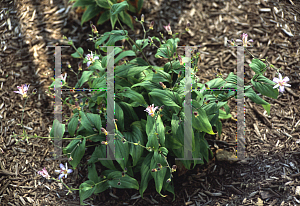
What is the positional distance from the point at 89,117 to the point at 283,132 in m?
1.98

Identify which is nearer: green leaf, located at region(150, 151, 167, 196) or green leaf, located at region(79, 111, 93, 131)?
green leaf, located at region(150, 151, 167, 196)

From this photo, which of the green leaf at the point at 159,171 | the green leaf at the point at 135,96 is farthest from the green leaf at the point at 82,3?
the green leaf at the point at 159,171

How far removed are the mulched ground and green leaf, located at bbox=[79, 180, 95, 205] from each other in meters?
0.36

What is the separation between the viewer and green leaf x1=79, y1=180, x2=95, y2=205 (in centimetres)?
267

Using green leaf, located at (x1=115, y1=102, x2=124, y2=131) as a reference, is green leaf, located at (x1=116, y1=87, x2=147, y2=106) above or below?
above

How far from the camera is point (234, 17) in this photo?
4156 millimetres

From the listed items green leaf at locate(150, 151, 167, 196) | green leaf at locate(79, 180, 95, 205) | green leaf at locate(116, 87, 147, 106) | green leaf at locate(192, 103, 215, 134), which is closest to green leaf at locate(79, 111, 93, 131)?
green leaf at locate(116, 87, 147, 106)

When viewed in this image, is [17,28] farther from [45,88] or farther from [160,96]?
[160,96]

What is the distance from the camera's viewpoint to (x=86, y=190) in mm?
2695

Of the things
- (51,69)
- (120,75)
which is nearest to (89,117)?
(120,75)

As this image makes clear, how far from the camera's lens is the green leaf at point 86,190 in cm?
267

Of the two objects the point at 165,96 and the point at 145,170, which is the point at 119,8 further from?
the point at 145,170

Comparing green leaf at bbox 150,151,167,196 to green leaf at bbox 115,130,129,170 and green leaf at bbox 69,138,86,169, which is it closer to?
green leaf at bbox 115,130,129,170

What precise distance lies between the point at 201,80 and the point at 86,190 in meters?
1.83
